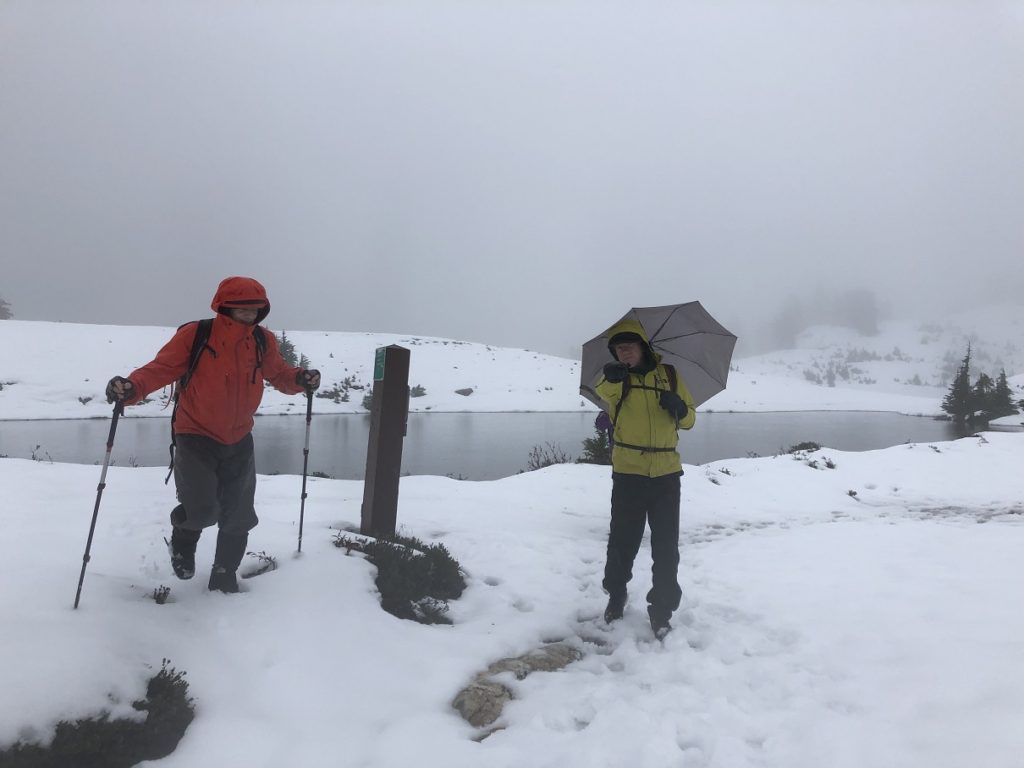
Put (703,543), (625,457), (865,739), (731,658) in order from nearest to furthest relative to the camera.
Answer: (865,739) < (731,658) < (625,457) < (703,543)

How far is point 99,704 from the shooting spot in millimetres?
2277

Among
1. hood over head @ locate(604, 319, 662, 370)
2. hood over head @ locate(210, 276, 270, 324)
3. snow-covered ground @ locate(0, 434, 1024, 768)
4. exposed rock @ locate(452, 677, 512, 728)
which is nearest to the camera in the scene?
snow-covered ground @ locate(0, 434, 1024, 768)

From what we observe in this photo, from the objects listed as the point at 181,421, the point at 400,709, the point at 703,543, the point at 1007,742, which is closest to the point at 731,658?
the point at 1007,742

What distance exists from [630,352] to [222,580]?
3420 mm

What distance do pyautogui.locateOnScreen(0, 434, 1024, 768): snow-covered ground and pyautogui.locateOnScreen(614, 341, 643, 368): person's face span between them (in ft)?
7.08

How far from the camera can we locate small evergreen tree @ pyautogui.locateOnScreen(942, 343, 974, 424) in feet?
145

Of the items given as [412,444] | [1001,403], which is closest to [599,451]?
[412,444]

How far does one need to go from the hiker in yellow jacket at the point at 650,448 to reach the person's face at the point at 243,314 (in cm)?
260

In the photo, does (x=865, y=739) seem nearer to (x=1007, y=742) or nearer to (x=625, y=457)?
(x=1007, y=742)

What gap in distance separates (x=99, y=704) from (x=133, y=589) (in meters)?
1.28

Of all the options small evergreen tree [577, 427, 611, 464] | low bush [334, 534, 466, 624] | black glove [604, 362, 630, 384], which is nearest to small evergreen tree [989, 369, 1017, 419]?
small evergreen tree [577, 427, 611, 464]

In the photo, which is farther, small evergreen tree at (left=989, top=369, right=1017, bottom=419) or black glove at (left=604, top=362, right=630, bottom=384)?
small evergreen tree at (left=989, top=369, right=1017, bottom=419)

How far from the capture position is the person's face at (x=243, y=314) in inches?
136

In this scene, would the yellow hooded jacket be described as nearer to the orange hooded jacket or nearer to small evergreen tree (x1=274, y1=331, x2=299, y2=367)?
the orange hooded jacket
